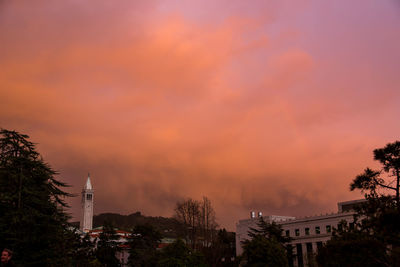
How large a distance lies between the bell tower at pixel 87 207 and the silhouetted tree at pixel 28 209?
453ft

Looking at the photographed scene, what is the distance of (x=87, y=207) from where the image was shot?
6727 inches

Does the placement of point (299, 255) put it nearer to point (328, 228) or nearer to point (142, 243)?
point (328, 228)

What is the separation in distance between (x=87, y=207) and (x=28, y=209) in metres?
147

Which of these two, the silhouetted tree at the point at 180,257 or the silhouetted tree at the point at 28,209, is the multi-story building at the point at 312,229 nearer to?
the silhouetted tree at the point at 180,257

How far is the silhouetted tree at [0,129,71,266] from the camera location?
29453mm

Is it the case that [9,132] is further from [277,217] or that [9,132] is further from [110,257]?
[277,217]

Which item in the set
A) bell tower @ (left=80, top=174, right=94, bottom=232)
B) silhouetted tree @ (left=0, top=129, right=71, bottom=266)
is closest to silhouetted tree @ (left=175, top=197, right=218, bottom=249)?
silhouetted tree @ (left=0, top=129, right=71, bottom=266)

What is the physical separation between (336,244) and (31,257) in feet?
72.0

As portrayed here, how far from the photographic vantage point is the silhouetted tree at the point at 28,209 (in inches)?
1160

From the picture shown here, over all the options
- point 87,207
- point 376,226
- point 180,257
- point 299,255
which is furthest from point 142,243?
point 87,207

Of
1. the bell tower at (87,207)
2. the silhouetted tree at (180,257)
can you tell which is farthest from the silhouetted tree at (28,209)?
the bell tower at (87,207)

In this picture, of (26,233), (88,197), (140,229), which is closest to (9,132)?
(26,233)

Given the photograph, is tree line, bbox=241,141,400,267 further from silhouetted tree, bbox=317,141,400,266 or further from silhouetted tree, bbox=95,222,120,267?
silhouetted tree, bbox=95,222,120,267

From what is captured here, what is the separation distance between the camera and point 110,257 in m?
78.2
